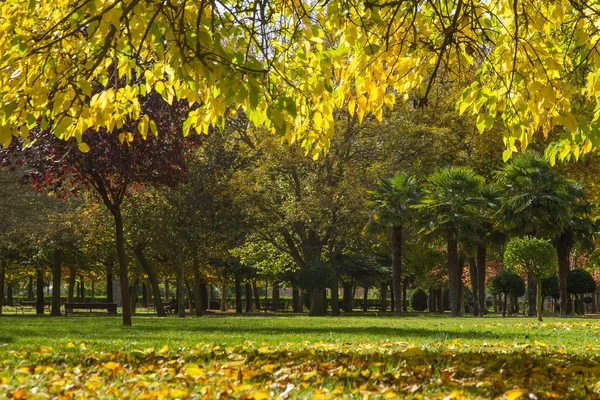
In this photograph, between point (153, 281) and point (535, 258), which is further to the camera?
point (153, 281)

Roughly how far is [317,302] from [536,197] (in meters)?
11.3

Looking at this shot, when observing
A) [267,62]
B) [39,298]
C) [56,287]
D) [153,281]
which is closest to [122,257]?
[267,62]

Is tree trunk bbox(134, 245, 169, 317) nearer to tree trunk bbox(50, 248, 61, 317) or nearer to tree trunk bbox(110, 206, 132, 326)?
tree trunk bbox(50, 248, 61, 317)

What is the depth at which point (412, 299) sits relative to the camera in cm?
5747

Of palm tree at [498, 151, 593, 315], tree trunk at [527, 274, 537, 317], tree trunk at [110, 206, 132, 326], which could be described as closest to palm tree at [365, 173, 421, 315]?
palm tree at [498, 151, 593, 315]

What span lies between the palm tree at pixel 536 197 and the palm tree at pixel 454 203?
1.26 m

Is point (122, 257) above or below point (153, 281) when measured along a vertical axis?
above

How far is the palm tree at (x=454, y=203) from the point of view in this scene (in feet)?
101

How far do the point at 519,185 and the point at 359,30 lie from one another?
978 inches

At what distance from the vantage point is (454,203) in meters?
31.1

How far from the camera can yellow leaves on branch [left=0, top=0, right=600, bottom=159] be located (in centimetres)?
634

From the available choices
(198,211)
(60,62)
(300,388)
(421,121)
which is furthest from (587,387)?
(421,121)

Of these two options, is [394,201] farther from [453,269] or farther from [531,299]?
[531,299]

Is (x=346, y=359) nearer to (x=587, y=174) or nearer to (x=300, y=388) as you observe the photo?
(x=300, y=388)
